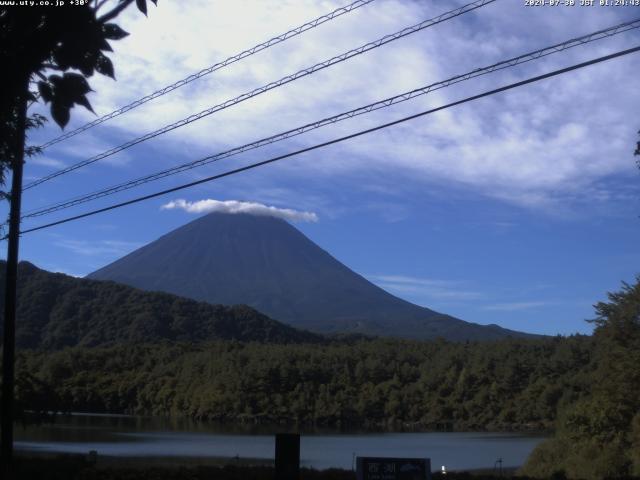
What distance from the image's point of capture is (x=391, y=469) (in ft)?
27.7

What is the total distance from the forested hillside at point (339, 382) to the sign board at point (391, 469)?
6760 centimetres

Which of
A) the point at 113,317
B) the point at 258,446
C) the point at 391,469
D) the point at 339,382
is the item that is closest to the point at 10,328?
the point at 391,469

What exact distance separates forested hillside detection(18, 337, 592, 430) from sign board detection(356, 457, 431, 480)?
222 ft

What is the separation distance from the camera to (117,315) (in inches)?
5113

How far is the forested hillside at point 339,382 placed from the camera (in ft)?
256

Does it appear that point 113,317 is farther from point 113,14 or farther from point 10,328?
point 113,14

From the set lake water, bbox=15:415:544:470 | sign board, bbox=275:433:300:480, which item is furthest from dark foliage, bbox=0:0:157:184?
lake water, bbox=15:415:544:470

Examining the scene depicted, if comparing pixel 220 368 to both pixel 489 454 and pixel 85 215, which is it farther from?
pixel 85 215

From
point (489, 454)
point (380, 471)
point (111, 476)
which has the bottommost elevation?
point (489, 454)

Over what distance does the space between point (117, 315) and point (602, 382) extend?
349 ft

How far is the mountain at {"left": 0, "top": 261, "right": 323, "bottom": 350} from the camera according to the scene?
397 feet

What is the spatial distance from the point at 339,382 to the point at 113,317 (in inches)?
2053

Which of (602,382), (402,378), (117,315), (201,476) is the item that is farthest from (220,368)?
(201,476)

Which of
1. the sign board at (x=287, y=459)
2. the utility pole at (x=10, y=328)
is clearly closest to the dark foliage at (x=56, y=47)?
the sign board at (x=287, y=459)
